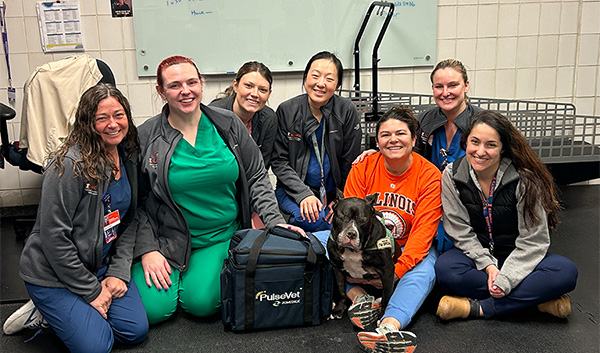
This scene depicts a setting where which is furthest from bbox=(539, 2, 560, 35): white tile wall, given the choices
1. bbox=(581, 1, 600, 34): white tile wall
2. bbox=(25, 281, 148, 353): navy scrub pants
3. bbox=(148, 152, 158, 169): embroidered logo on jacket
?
bbox=(25, 281, 148, 353): navy scrub pants

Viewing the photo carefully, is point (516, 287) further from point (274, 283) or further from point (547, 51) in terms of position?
point (547, 51)

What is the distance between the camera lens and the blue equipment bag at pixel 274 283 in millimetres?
2045

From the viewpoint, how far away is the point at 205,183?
88.0 inches

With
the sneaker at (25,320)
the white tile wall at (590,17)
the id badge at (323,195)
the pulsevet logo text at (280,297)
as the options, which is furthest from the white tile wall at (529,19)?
the sneaker at (25,320)

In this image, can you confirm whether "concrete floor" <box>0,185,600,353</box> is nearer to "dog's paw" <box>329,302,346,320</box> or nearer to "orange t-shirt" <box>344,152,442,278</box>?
"dog's paw" <box>329,302,346,320</box>

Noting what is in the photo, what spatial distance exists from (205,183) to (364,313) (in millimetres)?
885

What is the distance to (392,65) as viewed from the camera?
397 cm

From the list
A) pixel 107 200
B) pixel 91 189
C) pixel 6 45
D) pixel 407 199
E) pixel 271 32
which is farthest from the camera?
pixel 271 32

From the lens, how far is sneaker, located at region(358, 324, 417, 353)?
183 cm

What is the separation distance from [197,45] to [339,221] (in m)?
2.21

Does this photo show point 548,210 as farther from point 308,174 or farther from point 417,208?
point 308,174

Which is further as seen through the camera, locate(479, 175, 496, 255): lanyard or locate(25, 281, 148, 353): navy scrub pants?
locate(479, 175, 496, 255): lanyard

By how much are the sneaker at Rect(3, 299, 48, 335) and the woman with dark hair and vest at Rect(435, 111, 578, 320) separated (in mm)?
1699

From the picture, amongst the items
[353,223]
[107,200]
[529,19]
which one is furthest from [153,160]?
[529,19]
